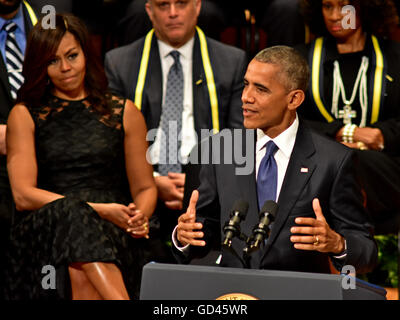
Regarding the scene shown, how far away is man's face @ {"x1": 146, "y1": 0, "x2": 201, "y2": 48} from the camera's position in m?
3.39

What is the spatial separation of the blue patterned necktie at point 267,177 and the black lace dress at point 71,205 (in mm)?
566

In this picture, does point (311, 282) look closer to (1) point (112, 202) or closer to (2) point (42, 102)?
(1) point (112, 202)

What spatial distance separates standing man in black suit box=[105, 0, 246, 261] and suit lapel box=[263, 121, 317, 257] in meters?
0.87

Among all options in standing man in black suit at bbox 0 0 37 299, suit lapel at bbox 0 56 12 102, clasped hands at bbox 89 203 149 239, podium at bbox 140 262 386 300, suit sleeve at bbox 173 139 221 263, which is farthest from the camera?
suit lapel at bbox 0 56 12 102

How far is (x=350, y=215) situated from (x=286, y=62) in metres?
0.55

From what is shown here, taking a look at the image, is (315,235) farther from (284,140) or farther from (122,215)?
(122,215)

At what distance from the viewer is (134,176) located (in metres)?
2.99

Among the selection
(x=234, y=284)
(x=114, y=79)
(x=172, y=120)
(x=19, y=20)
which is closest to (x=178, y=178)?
→ (x=172, y=120)

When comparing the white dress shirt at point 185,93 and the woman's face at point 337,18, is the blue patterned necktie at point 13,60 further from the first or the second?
the woman's face at point 337,18

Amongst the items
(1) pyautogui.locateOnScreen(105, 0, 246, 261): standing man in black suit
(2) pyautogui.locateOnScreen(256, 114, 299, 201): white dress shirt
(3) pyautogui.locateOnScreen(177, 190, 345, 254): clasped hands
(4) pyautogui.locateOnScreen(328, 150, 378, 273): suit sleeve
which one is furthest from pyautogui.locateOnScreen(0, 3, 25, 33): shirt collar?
(4) pyautogui.locateOnScreen(328, 150, 378, 273): suit sleeve

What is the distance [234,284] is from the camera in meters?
1.76

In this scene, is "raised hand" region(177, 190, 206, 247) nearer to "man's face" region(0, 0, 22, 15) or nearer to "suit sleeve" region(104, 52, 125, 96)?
"suit sleeve" region(104, 52, 125, 96)

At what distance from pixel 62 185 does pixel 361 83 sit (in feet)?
4.70

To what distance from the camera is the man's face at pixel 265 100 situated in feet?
8.15
